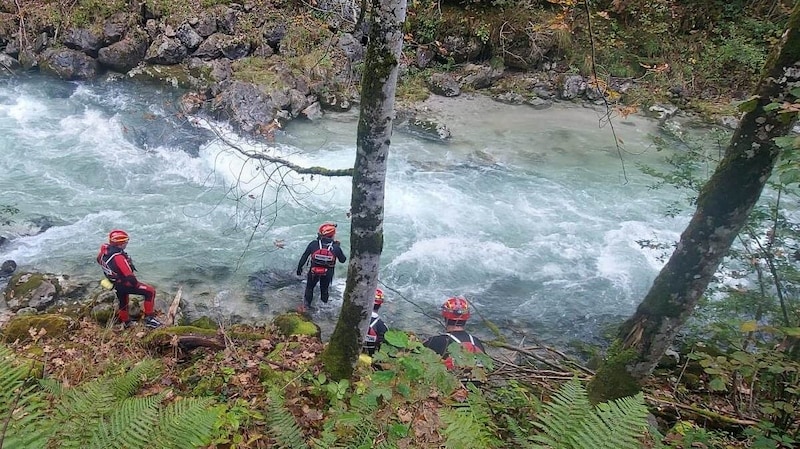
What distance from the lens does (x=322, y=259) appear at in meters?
7.84

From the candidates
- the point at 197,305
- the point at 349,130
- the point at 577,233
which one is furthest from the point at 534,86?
the point at 197,305

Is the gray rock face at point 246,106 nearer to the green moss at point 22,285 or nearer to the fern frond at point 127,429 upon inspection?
the green moss at point 22,285

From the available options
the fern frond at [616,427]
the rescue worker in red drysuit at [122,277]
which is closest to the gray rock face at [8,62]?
the rescue worker in red drysuit at [122,277]

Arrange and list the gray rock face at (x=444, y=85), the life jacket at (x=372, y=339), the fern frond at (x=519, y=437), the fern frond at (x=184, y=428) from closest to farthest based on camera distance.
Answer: the fern frond at (x=184, y=428)
the fern frond at (x=519, y=437)
the life jacket at (x=372, y=339)
the gray rock face at (x=444, y=85)

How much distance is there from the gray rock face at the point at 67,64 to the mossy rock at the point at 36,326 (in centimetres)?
1042

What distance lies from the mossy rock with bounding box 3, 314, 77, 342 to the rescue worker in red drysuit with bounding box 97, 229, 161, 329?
65 centimetres

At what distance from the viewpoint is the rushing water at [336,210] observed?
8492 mm

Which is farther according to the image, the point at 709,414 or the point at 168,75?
the point at 168,75

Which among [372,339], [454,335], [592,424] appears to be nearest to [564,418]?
[592,424]

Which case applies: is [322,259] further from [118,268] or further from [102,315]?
[102,315]

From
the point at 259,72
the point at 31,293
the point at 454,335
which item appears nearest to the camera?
the point at 454,335

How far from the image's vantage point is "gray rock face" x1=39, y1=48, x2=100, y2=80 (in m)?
14.3

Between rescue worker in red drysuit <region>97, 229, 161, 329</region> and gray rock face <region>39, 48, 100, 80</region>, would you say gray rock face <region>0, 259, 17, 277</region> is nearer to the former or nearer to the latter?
rescue worker in red drysuit <region>97, 229, 161, 329</region>

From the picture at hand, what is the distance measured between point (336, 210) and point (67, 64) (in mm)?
9435
